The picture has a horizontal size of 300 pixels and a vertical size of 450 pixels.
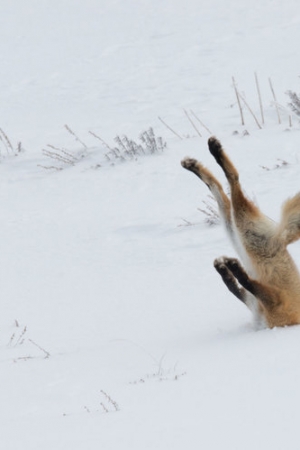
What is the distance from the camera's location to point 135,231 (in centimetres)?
888

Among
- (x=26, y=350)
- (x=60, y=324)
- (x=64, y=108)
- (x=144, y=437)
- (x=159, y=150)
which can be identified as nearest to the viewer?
(x=144, y=437)

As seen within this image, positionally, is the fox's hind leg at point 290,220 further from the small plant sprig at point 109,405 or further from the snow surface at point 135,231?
the small plant sprig at point 109,405

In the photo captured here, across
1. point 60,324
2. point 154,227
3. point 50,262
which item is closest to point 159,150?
point 154,227

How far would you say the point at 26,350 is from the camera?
6.44m

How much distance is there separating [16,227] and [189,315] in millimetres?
3288

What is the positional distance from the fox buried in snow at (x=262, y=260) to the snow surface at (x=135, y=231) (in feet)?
0.72

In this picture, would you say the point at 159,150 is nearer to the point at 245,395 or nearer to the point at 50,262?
the point at 50,262

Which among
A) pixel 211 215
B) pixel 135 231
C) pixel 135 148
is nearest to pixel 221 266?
pixel 211 215

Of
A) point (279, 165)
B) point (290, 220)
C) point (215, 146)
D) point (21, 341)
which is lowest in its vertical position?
point (279, 165)

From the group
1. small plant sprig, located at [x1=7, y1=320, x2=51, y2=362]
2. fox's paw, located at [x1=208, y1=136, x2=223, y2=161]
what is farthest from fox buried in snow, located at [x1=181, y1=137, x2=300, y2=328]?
small plant sprig, located at [x1=7, y1=320, x2=51, y2=362]

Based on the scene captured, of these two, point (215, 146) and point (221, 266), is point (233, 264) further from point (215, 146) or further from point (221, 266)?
point (215, 146)

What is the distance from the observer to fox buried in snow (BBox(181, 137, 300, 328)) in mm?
5656

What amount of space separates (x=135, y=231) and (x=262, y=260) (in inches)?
126

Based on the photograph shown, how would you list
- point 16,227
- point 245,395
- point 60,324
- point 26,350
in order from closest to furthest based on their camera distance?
point 245,395 < point 26,350 < point 60,324 < point 16,227
